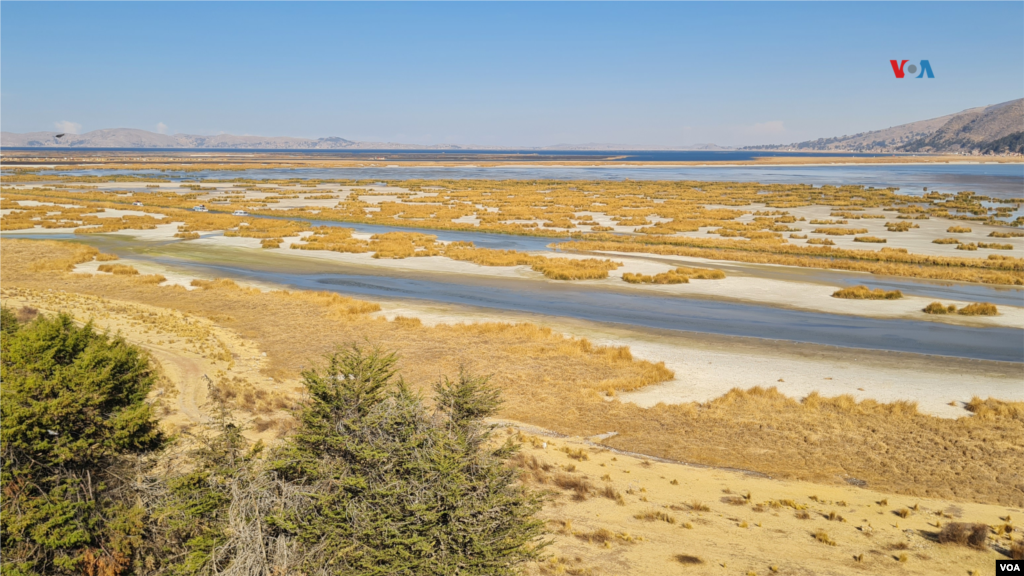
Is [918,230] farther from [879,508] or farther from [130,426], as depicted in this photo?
[130,426]

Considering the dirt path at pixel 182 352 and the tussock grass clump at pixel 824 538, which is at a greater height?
the dirt path at pixel 182 352

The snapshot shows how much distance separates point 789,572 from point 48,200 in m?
102

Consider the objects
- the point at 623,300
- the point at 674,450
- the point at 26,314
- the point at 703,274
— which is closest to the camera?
the point at 674,450

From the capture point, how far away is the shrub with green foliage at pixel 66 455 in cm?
915

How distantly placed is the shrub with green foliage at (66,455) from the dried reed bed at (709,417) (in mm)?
4476

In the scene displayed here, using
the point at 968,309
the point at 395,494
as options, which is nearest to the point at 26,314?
the point at 395,494

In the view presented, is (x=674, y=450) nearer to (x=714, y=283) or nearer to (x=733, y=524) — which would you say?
(x=733, y=524)

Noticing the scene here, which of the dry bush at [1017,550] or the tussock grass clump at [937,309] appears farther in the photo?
the tussock grass clump at [937,309]

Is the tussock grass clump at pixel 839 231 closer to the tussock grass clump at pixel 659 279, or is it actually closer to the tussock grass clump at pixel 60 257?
the tussock grass clump at pixel 659 279

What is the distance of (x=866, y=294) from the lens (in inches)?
1394

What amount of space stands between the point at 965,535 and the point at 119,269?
45101 mm

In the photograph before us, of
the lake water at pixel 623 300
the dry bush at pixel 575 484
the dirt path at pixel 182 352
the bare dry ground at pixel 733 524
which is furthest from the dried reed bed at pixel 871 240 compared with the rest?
the dirt path at pixel 182 352

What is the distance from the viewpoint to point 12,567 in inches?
345

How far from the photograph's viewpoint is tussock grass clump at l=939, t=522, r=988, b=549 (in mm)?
11969
